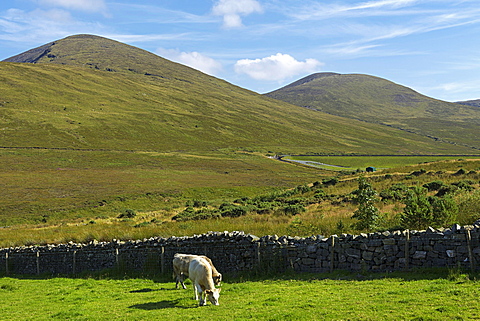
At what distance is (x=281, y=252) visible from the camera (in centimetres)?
1800

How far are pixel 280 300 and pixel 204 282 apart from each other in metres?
2.87

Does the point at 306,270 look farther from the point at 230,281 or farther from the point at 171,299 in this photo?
the point at 171,299

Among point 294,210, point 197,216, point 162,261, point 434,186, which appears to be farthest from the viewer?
point 197,216

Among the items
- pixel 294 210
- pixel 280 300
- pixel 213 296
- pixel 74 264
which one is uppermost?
pixel 294 210

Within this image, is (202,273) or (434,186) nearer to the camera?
(202,273)

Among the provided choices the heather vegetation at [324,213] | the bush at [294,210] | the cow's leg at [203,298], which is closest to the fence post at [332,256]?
the heather vegetation at [324,213]

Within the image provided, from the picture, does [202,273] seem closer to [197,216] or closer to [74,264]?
[74,264]

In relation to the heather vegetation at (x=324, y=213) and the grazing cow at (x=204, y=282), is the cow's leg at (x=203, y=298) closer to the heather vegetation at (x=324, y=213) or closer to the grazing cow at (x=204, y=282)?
the grazing cow at (x=204, y=282)

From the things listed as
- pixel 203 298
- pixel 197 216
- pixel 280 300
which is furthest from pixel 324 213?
pixel 203 298

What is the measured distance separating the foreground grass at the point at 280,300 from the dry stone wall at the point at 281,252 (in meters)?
0.80

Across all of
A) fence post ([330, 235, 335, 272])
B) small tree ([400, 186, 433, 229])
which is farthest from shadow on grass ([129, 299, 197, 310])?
small tree ([400, 186, 433, 229])

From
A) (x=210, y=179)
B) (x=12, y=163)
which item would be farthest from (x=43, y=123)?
(x=210, y=179)

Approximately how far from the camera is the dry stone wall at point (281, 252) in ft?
48.4

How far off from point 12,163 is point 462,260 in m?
122
